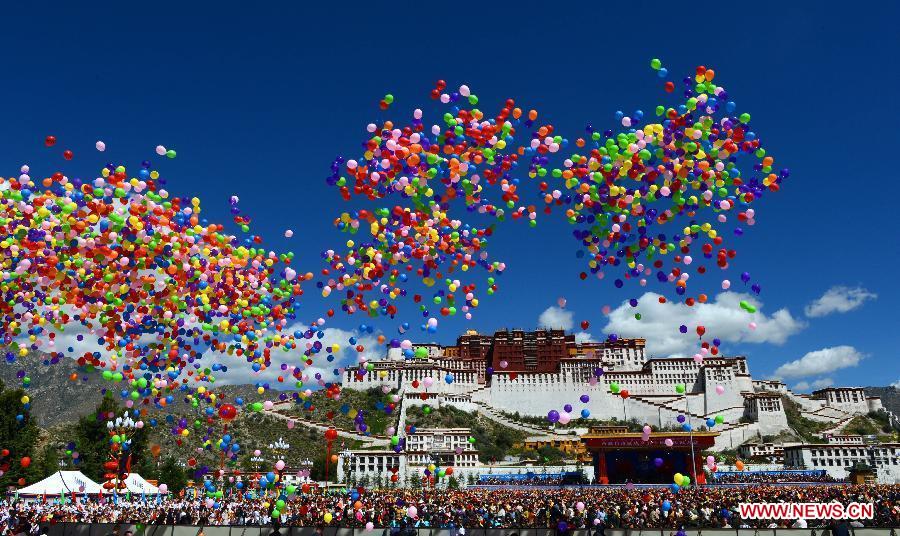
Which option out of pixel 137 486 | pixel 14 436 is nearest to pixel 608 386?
pixel 14 436

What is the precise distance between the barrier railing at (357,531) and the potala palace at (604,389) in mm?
66629

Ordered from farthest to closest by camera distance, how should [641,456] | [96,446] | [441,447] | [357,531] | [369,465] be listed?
[441,447] < [369,465] < [641,456] < [96,446] < [357,531]

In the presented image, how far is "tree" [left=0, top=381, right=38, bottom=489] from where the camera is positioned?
38.2 m

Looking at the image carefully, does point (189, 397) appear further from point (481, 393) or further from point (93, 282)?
point (481, 393)

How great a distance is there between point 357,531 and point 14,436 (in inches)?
1417

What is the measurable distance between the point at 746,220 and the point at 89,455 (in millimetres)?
48969

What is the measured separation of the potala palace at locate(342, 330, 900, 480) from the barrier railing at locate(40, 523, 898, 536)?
6663 centimetres

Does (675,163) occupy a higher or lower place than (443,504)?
higher

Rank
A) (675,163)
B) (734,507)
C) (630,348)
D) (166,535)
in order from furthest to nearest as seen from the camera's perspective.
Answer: (630,348) < (734,507) < (166,535) < (675,163)

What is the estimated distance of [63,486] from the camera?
2433 cm

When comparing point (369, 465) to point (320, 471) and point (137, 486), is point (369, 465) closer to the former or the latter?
point (320, 471)

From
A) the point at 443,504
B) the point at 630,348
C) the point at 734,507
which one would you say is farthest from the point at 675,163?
the point at 630,348

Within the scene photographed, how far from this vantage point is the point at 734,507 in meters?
19.1

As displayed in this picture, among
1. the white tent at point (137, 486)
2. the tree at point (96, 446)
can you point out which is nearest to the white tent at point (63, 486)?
the white tent at point (137, 486)
